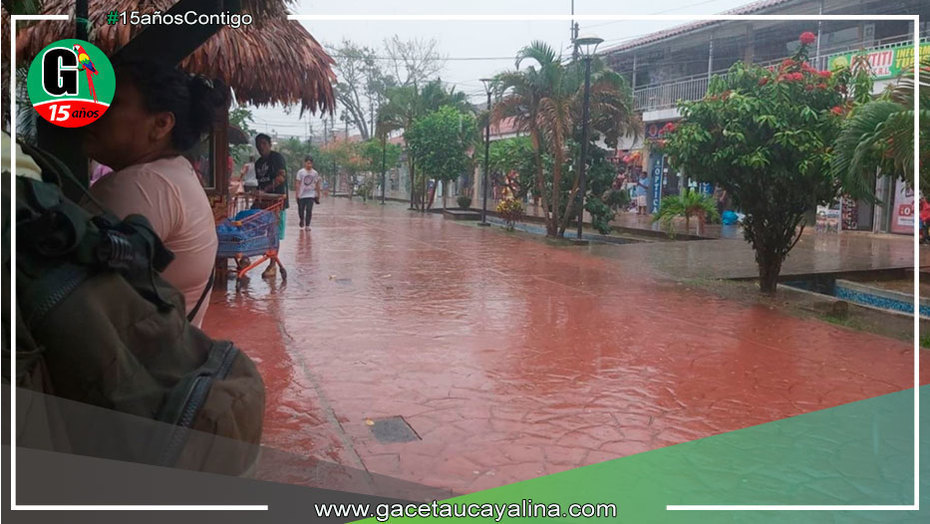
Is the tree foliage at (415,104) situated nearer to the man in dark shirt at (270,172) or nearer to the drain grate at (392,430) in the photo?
the man in dark shirt at (270,172)

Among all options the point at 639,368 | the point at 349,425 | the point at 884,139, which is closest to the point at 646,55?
the point at 884,139

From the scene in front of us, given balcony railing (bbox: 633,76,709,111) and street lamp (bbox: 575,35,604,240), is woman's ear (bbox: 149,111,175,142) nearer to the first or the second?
street lamp (bbox: 575,35,604,240)

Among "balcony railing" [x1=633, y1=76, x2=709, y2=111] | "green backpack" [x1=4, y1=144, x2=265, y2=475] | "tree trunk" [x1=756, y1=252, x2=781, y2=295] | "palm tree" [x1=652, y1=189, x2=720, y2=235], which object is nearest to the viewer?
"green backpack" [x1=4, y1=144, x2=265, y2=475]

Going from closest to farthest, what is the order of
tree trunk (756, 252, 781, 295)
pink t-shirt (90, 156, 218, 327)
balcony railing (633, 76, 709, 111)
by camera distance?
pink t-shirt (90, 156, 218, 327)
tree trunk (756, 252, 781, 295)
balcony railing (633, 76, 709, 111)

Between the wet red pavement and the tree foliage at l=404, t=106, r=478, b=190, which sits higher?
the tree foliage at l=404, t=106, r=478, b=190

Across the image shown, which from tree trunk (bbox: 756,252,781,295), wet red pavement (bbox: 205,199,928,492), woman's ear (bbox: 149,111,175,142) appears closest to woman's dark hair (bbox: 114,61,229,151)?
woman's ear (bbox: 149,111,175,142)

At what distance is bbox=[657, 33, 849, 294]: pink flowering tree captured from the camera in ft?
23.1

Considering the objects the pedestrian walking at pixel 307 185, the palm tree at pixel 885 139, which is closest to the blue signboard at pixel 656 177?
the pedestrian walking at pixel 307 185

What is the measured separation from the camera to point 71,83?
1.56m

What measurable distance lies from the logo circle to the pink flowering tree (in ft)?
21.3

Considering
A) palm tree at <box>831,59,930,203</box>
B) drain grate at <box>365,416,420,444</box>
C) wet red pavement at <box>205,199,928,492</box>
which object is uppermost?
palm tree at <box>831,59,930,203</box>

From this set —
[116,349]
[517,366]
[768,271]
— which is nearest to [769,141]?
[768,271]

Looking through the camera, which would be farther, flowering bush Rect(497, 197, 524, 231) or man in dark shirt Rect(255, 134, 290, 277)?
flowering bush Rect(497, 197, 524, 231)

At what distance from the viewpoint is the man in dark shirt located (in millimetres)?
7957
